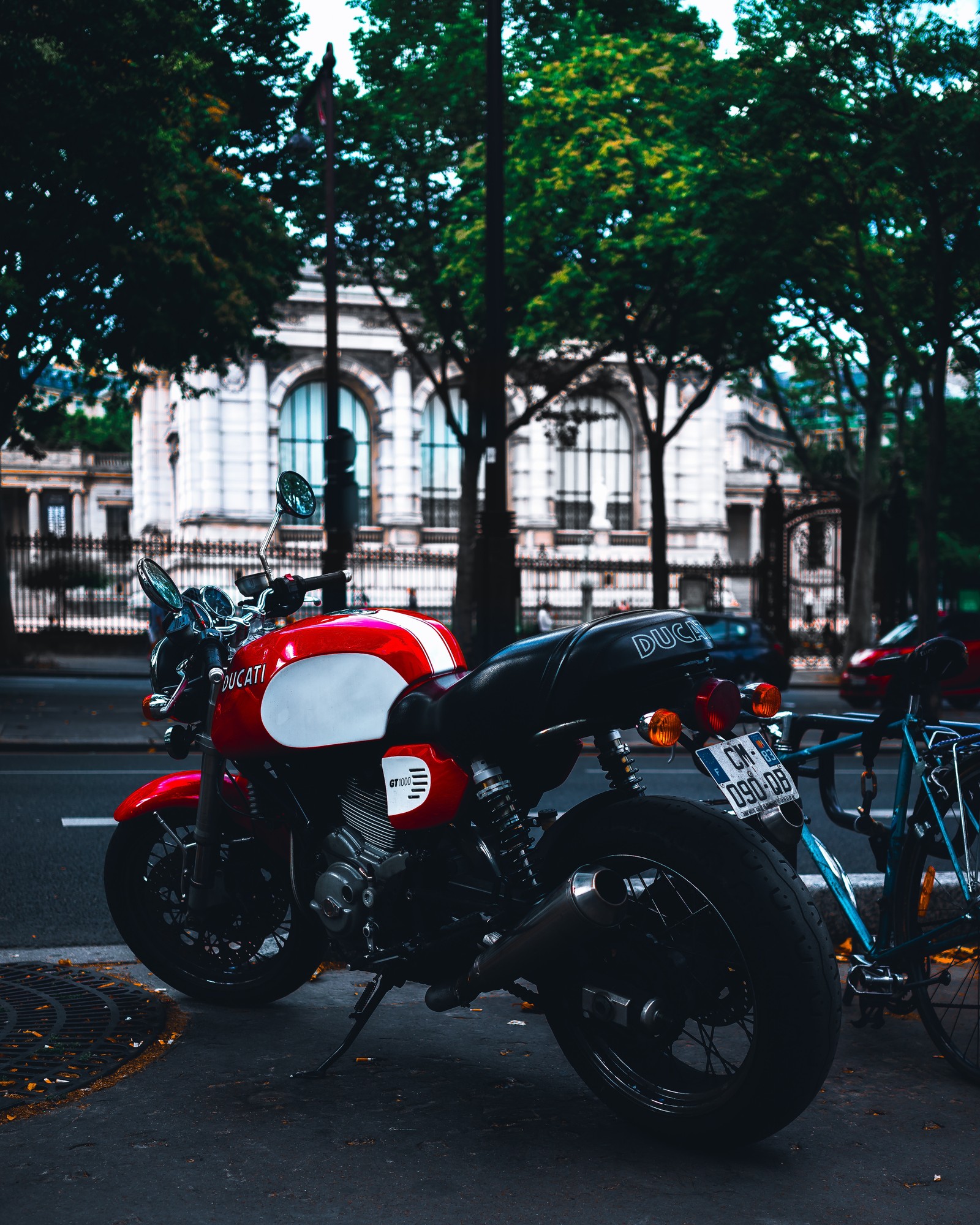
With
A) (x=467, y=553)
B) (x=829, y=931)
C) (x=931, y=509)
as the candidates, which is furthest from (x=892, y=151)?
(x=467, y=553)

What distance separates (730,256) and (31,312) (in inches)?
342

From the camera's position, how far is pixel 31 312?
15.5 m

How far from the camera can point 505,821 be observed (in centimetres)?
306

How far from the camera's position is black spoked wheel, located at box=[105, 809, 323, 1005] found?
388cm

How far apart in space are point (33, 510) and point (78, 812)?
63343mm

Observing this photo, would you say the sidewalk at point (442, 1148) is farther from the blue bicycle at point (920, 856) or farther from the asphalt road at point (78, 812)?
the asphalt road at point (78, 812)

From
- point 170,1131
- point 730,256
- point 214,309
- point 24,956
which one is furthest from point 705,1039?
point 214,309

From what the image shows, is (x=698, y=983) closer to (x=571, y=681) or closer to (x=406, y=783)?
(x=571, y=681)

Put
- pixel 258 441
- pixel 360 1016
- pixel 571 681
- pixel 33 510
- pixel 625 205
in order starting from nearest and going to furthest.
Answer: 1. pixel 571 681
2. pixel 360 1016
3. pixel 625 205
4. pixel 258 441
5. pixel 33 510

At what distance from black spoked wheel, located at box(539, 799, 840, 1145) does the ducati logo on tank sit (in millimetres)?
396

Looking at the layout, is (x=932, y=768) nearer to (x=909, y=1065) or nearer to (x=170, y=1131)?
(x=909, y=1065)

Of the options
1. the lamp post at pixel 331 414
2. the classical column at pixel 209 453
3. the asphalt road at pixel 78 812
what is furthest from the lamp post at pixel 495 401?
the classical column at pixel 209 453

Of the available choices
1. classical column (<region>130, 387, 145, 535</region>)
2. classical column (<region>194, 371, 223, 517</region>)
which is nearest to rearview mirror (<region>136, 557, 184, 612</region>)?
classical column (<region>194, 371, 223, 517</region>)

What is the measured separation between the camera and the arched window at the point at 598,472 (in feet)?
151
